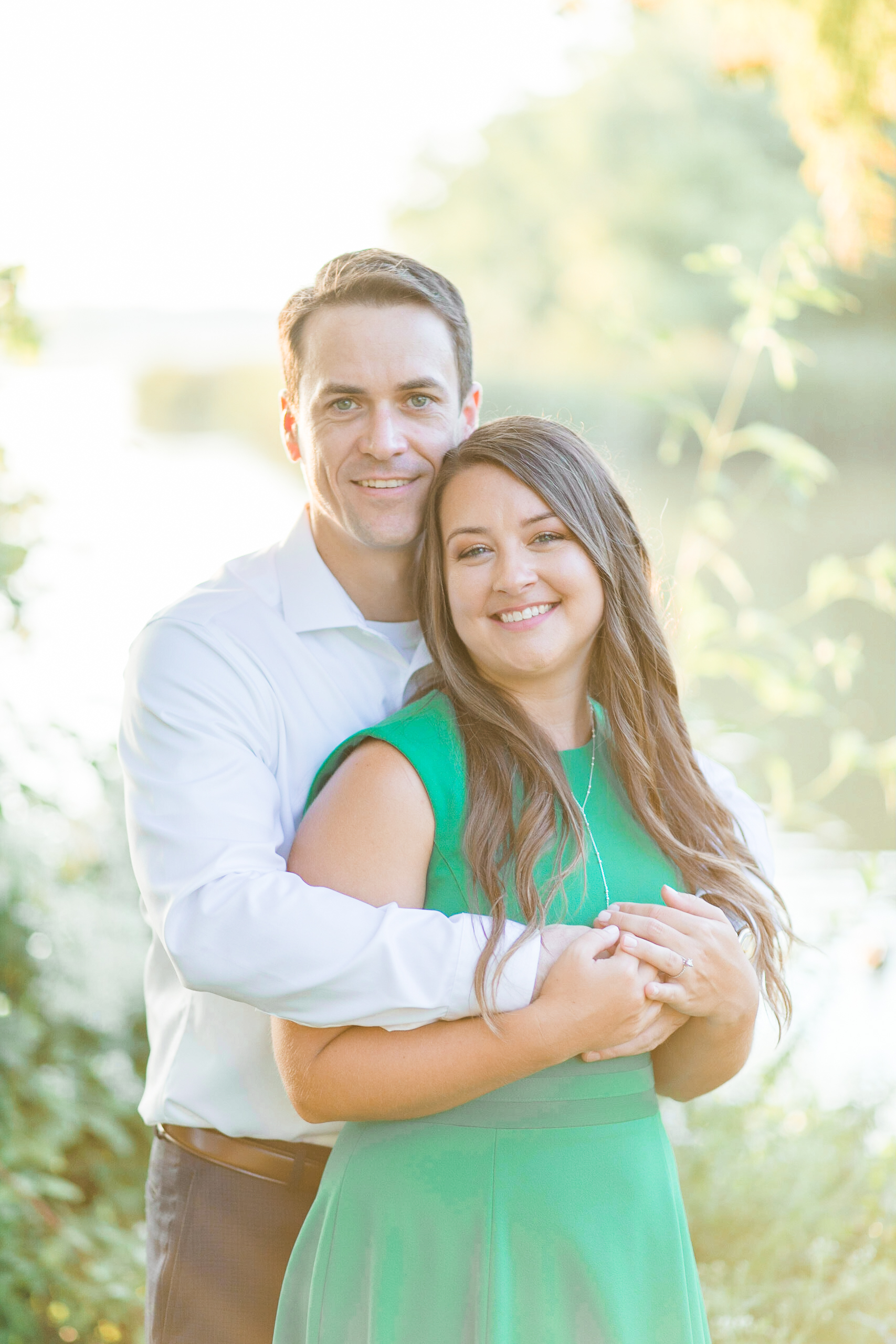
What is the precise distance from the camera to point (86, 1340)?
2629 millimetres

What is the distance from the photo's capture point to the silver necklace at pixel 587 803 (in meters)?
1.53

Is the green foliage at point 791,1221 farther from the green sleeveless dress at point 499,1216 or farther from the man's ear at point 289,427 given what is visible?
the man's ear at point 289,427

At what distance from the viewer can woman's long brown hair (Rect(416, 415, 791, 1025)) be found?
1507mm

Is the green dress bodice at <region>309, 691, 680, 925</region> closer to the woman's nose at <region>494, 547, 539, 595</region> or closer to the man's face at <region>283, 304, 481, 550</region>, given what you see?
the woman's nose at <region>494, 547, 539, 595</region>

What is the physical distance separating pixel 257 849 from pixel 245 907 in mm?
105

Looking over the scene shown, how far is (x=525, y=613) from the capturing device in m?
1.58

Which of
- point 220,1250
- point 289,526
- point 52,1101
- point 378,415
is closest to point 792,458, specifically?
point 289,526

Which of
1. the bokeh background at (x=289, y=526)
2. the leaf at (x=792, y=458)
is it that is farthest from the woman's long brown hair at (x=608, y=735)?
the leaf at (x=792, y=458)

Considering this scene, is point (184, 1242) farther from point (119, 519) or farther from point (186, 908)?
point (119, 519)

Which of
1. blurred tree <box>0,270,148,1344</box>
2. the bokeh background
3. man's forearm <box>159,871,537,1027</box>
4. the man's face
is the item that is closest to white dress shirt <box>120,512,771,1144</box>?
man's forearm <box>159,871,537,1027</box>

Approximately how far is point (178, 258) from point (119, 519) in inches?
182

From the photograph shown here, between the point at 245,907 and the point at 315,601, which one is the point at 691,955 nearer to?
the point at 245,907

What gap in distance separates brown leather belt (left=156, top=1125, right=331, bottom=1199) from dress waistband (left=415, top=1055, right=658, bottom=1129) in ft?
0.90

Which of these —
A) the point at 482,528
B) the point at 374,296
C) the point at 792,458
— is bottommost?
the point at 482,528
